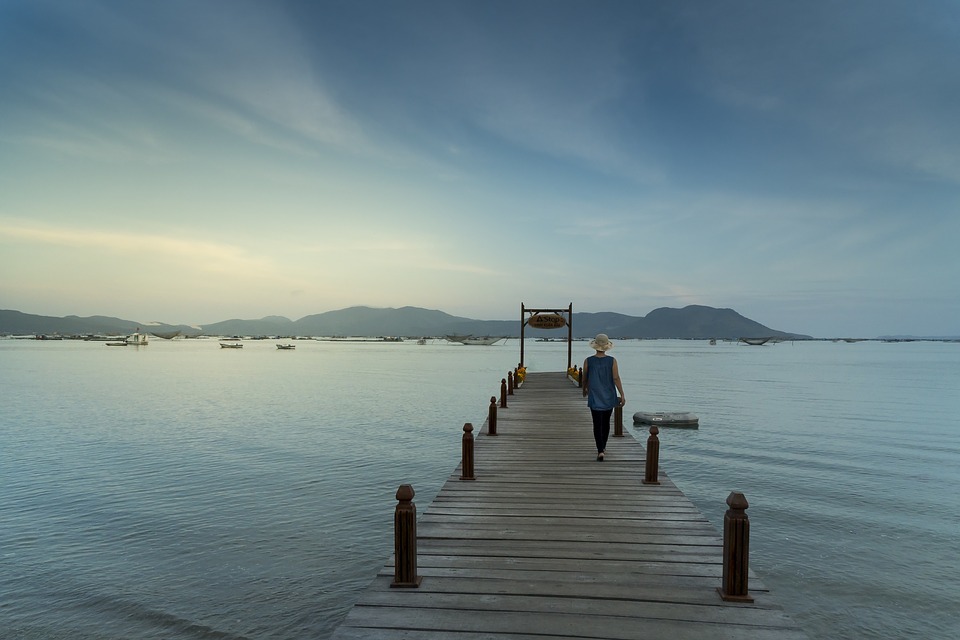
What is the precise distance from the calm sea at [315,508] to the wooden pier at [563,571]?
2.94 meters

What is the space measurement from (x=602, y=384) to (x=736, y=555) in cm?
593

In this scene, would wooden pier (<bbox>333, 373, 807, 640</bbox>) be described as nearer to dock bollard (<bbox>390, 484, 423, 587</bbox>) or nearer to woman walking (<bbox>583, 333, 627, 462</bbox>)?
dock bollard (<bbox>390, 484, 423, 587</bbox>)

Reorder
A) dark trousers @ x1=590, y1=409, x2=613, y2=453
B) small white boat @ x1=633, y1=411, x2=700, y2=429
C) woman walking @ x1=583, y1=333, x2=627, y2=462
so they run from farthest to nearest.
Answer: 1. small white boat @ x1=633, y1=411, x2=700, y2=429
2. dark trousers @ x1=590, y1=409, x2=613, y2=453
3. woman walking @ x1=583, y1=333, x2=627, y2=462

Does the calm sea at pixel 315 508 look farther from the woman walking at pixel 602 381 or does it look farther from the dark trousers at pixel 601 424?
the woman walking at pixel 602 381

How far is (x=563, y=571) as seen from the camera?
6.35 metres

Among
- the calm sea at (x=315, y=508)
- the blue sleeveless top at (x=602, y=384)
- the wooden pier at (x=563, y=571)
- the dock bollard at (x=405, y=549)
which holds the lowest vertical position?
the calm sea at (x=315, y=508)

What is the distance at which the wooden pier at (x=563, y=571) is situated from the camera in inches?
201

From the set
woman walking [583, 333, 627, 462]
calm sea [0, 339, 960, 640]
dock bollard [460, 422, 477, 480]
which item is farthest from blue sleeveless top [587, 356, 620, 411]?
calm sea [0, 339, 960, 640]

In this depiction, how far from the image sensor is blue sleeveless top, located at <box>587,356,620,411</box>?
11.3 meters

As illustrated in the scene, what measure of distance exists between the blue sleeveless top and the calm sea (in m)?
4.35

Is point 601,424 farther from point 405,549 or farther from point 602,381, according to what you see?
point 405,549

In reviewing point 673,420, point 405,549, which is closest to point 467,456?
point 405,549

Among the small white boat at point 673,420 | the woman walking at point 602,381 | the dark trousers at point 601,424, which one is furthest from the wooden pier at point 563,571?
the small white boat at point 673,420

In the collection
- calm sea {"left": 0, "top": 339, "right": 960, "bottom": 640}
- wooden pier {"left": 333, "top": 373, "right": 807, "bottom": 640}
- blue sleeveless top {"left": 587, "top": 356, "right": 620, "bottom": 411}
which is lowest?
calm sea {"left": 0, "top": 339, "right": 960, "bottom": 640}
